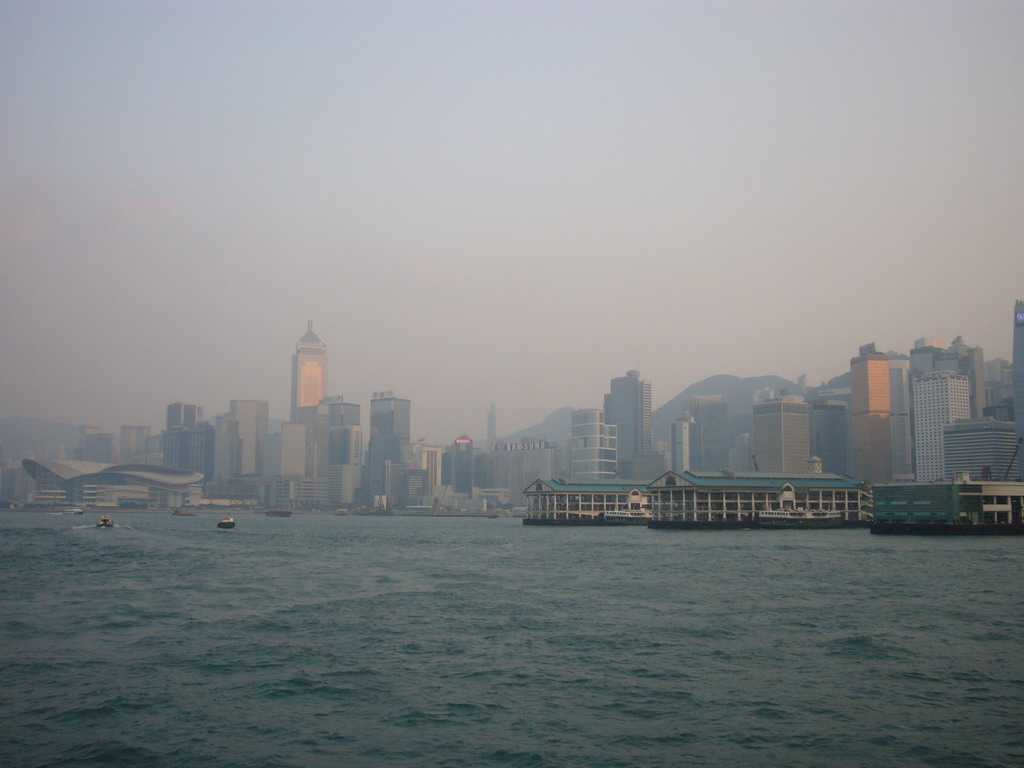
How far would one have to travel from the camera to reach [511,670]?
2492 centimetres

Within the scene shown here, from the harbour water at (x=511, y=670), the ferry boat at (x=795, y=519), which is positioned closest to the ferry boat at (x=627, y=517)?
the ferry boat at (x=795, y=519)

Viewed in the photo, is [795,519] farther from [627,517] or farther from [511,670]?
[511,670]

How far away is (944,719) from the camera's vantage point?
20281 millimetres

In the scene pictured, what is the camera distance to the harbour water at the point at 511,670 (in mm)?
18406

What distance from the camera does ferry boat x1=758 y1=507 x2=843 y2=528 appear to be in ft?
371

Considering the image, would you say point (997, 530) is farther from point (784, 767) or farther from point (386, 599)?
point (784, 767)

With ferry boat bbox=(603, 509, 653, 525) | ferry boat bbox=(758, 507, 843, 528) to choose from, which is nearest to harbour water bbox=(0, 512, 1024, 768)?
ferry boat bbox=(758, 507, 843, 528)

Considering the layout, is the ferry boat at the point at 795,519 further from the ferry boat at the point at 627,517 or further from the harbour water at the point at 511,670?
the harbour water at the point at 511,670

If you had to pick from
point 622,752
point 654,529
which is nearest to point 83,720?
point 622,752

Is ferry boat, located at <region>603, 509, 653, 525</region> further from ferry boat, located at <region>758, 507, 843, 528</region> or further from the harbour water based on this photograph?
the harbour water

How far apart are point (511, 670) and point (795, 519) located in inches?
3774

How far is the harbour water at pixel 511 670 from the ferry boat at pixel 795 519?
65261 mm

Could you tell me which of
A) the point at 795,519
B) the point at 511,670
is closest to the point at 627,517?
the point at 795,519

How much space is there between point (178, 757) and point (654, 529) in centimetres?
10420
